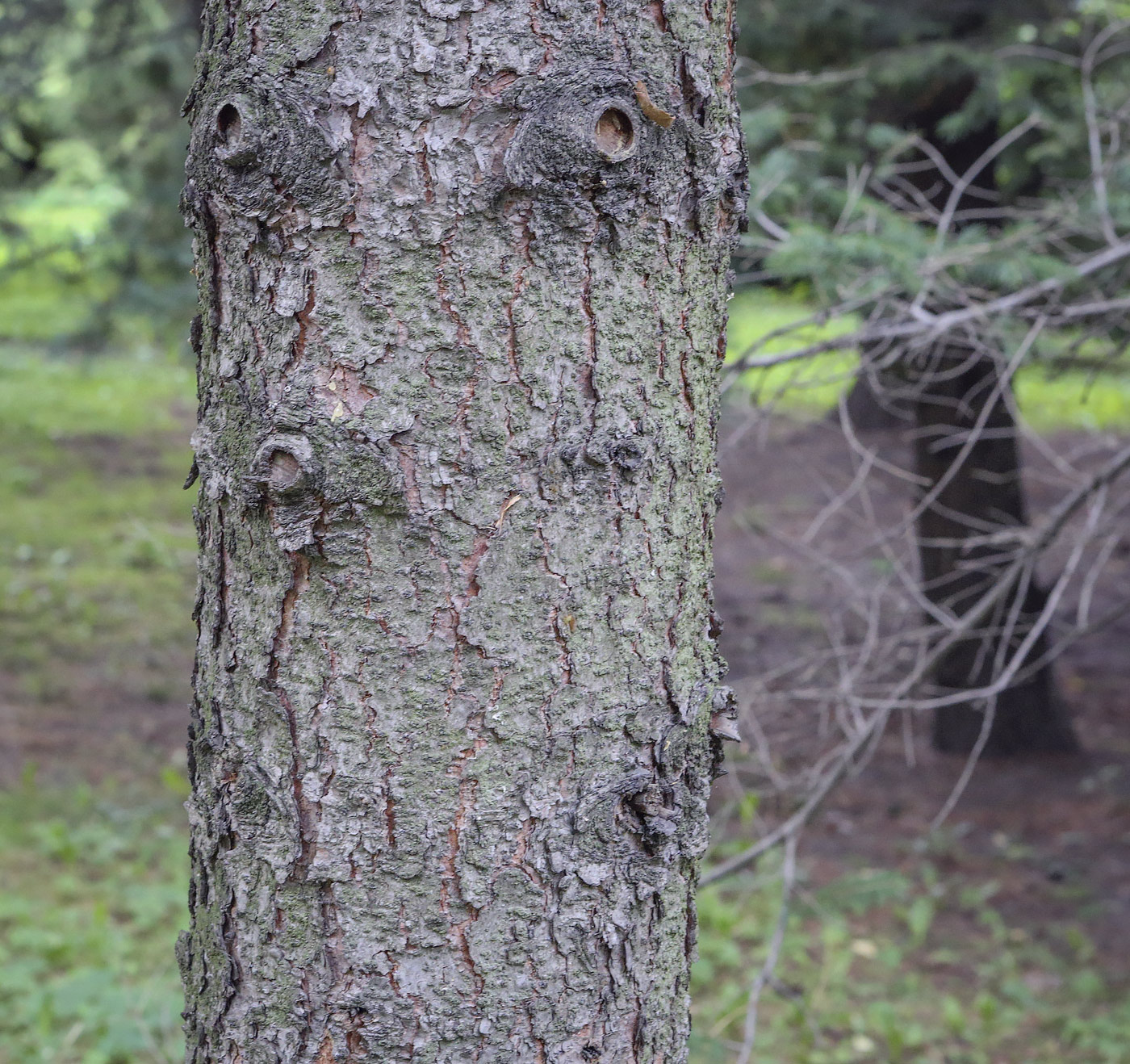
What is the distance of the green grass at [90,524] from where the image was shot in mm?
7480

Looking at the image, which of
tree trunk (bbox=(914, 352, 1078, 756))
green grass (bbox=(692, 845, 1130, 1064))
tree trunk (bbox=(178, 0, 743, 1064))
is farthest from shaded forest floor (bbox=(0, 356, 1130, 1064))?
tree trunk (bbox=(178, 0, 743, 1064))

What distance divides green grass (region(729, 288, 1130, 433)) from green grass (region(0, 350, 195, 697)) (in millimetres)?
2078

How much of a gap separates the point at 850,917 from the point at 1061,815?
4.85 ft

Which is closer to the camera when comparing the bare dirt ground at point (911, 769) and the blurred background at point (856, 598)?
the blurred background at point (856, 598)

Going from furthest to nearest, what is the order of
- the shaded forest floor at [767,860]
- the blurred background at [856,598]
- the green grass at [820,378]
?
the shaded forest floor at [767,860] < the blurred background at [856,598] < the green grass at [820,378]

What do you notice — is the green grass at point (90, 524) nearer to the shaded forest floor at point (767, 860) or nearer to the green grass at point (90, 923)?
the shaded forest floor at point (767, 860)

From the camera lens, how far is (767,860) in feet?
16.8

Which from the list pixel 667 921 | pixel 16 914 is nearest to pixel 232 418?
pixel 667 921

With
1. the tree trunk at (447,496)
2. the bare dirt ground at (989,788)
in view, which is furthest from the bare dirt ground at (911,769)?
the tree trunk at (447,496)

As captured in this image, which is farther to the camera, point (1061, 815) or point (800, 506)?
point (800, 506)

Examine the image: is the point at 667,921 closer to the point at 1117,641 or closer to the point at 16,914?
the point at 16,914

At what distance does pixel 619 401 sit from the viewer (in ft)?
3.89

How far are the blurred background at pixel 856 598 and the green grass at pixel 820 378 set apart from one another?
2.6 inches

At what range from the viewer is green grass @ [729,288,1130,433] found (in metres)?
3.20
